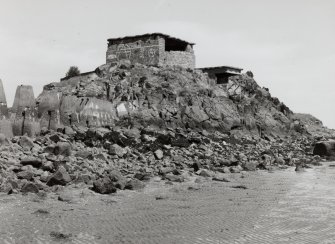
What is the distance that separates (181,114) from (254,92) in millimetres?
14804

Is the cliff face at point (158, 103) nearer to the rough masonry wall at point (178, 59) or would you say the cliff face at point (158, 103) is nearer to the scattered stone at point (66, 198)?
the rough masonry wall at point (178, 59)

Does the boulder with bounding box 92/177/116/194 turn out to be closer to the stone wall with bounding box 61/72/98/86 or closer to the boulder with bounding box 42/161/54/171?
the boulder with bounding box 42/161/54/171

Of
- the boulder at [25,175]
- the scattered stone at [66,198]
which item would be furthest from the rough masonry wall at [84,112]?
the scattered stone at [66,198]

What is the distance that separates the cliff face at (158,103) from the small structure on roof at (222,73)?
803 millimetres

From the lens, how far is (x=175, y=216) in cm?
1005

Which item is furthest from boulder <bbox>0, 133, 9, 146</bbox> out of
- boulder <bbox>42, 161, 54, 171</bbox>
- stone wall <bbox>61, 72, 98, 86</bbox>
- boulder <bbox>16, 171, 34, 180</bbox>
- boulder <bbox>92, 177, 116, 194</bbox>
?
stone wall <bbox>61, 72, 98, 86</bbox>

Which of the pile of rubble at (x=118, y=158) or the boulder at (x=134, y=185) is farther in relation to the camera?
the boulder at (x=134, y=185)

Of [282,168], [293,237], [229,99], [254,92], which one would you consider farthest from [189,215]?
[254,92]

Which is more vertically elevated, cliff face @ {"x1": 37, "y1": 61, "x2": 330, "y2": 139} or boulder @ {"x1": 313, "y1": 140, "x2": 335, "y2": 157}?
cliff face @ {"x1": 37, "y1": 61, "x2": 330, "y2": 139}

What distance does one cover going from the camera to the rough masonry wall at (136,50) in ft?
130

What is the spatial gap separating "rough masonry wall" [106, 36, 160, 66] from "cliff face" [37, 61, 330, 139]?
2841mm

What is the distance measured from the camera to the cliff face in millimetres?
24047

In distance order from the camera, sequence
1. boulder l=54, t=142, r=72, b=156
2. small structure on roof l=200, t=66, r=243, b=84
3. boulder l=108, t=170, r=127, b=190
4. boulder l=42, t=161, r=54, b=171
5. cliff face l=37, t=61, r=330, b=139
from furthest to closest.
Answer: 1. small structure on roof l=200, t=66, r=243, b=84
2. cliff face l=37, t=61, r=330, b=139
3. boulder l=54, t=142, r=72, b=156
4. boulder l=42, t=161, r=54, b=171
5. boulder l=108, t=170, r=127, b=190

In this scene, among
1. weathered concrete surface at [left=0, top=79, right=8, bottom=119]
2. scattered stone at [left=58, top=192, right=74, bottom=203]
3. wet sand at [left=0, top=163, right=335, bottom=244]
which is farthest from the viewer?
weathered concrete surface at [left=0, top=79, right=8, bottom=119]
